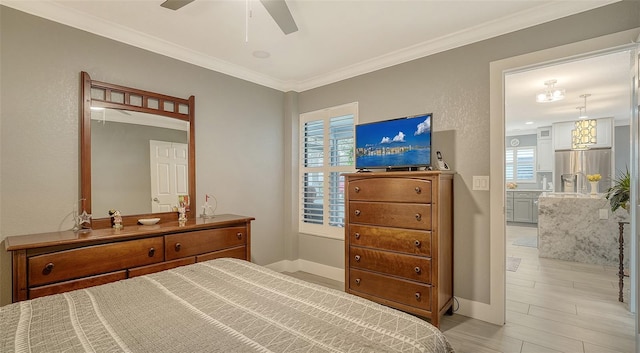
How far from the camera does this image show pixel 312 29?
8.54ft

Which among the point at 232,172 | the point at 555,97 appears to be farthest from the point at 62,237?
the point at 555,97

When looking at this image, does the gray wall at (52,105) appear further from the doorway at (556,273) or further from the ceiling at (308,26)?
the doorway at (556,273)

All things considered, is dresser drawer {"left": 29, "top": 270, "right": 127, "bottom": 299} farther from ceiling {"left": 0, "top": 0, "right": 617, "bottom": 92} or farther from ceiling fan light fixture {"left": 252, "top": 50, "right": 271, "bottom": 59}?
ceiling fan light fixture {"left": 252, "top": 50, "right": 271, "bottom": 59}

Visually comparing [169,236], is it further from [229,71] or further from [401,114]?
[401,114]

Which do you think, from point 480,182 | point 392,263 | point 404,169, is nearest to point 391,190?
point 404,169

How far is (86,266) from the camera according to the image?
2.02m

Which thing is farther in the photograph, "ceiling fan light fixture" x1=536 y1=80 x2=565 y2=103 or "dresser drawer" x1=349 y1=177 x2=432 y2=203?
"ceiling fan light fixture" x1=536 y1=80 x2=565 y2=103

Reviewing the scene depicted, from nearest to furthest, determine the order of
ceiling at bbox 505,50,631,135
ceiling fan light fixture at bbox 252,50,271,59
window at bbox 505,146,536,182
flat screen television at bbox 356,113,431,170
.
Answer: flat screen television at bbox 356,113,431,170
ceiling fan light fixture at bbox 252,50,271,59
ceiling at bbox 505,50,631,135
window at bbox 505,146,536,182

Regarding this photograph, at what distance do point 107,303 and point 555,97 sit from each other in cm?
563

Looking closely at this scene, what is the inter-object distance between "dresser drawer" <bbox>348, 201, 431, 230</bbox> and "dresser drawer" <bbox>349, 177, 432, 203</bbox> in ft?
0.17

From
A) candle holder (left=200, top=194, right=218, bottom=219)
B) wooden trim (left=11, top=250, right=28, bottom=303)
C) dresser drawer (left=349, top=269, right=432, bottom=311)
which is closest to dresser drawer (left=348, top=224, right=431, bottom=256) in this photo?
dresser drawer (left=349, top=269, right=432, bottom=311)

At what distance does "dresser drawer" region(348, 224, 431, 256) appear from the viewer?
2.45 metres

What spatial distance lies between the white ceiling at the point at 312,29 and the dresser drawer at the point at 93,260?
182 centimetres

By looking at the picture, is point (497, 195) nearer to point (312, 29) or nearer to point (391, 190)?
point (391, 190)
